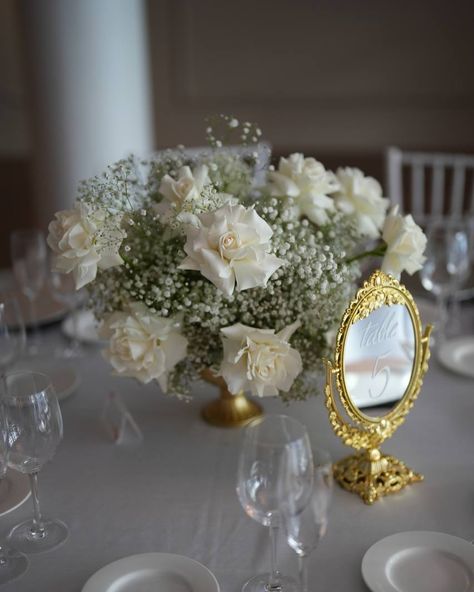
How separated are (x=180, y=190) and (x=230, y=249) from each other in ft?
0.73

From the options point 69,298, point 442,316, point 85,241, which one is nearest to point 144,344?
point 85,241

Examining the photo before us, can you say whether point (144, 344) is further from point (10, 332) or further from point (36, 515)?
point (10, 332)

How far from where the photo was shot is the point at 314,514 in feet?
3.09

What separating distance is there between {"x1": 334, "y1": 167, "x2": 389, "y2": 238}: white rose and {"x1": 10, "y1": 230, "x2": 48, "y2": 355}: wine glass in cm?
80

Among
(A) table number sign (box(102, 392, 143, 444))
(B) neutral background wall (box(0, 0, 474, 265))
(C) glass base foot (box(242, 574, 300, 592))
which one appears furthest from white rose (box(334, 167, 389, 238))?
(B) neutral background wall (box(0, 0, 474, 265))

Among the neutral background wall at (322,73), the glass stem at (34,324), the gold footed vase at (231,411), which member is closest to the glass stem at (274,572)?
the gold footed vase at (231,411)

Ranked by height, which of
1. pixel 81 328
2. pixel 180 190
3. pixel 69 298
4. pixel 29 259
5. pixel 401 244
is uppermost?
pixel 180 190

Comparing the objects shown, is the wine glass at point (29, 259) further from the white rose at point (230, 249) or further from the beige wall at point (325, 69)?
the beige wall at point (325, 69)

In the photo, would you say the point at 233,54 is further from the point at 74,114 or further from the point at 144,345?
the point at 144,345

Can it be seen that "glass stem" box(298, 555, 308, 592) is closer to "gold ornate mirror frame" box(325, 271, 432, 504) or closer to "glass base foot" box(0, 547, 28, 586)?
"gold ornate mirror frame" box(325, 271, 432, 504)

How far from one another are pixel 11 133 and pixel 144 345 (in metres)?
4.80

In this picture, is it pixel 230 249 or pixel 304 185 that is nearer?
pixel 230 249

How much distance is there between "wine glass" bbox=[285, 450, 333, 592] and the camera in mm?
934

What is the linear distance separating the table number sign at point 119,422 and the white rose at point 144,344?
243mm
